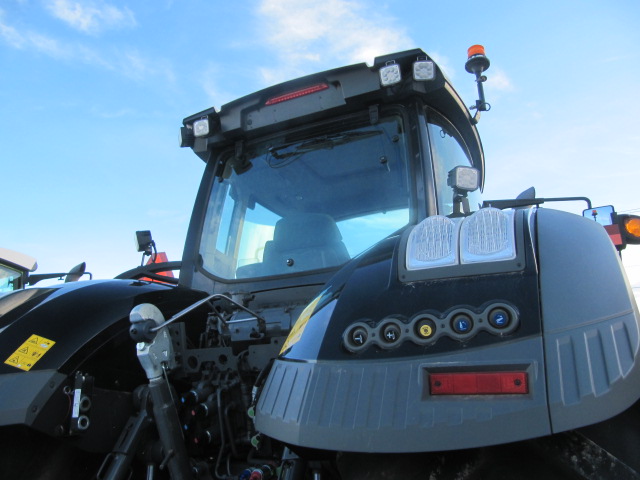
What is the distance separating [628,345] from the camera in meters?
1.03

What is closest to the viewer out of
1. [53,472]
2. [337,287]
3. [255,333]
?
[337,287]

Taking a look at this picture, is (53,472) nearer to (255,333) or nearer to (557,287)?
(255,333)

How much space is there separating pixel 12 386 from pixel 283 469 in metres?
1.02

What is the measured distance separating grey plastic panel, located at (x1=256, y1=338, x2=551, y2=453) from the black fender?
108 cm

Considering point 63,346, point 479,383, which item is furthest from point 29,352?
point 479,383

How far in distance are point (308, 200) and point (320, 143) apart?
0.33 metres

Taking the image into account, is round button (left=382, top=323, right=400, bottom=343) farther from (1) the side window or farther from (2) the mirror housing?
(2) the mirror housing

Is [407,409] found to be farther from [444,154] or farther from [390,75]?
[444,154]

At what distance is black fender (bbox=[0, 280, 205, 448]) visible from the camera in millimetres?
1765

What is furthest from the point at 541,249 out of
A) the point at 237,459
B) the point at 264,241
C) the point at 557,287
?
the point at 264,241

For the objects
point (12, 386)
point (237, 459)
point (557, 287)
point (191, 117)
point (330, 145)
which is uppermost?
point (191, 117)

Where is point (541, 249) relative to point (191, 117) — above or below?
below

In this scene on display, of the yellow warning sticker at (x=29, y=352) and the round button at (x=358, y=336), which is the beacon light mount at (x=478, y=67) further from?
the yellow warning sticker at (x=29, y=352)

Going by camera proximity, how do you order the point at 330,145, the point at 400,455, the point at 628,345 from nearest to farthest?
the point at 628,345
the point at 400,455
the point at 330,145
